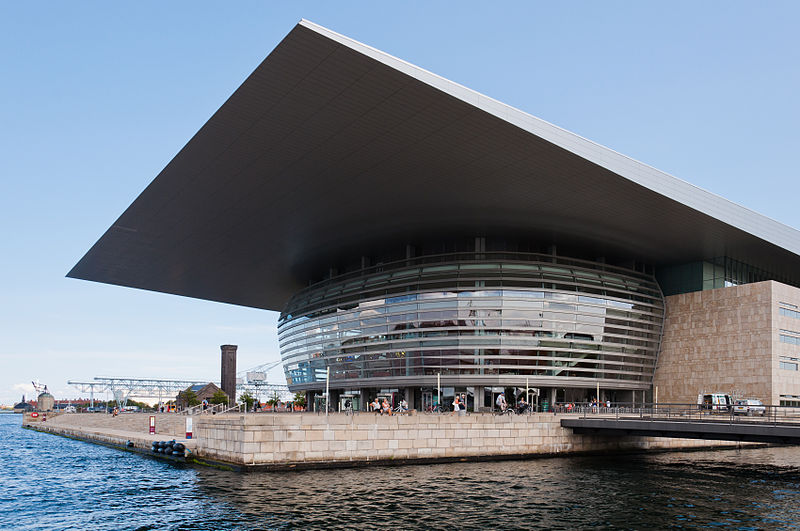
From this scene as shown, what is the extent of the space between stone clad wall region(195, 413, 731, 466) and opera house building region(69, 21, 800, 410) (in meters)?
10.5

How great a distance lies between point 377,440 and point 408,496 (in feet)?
22.2

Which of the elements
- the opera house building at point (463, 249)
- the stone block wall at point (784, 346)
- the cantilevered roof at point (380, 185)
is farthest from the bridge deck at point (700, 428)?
the stone block wall at point (784, 346)

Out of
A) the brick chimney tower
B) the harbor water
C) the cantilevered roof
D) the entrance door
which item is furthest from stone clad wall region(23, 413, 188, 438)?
the brick chimney tower

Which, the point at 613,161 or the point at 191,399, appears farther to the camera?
the point at 191,399

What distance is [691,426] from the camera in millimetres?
27531

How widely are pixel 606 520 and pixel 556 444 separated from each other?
1435 centimetres

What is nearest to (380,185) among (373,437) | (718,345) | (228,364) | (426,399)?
(373,437)

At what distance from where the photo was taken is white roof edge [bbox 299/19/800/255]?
954 inches

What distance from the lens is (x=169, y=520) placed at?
1680 centimetres

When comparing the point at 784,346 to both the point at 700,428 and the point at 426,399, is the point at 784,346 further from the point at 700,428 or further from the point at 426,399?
the point at 426,399

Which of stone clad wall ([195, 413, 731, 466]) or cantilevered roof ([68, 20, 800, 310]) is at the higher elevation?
cantilevered roof ([68, 20, 800, 310])

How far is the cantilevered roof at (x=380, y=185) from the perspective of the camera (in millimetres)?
25969

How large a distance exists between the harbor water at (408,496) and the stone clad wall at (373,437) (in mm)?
851

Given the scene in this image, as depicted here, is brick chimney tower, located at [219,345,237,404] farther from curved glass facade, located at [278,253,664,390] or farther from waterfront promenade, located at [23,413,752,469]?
waterfront promenade, located at [23,413,752,469]
